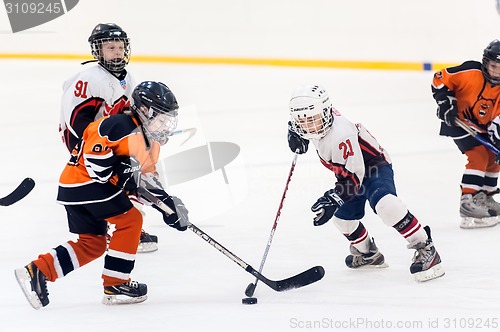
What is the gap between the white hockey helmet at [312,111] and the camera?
3.00 metres

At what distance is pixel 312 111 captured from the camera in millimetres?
2994

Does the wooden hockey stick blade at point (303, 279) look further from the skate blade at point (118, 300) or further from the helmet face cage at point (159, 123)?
the helmet face cage at point (159, 123)

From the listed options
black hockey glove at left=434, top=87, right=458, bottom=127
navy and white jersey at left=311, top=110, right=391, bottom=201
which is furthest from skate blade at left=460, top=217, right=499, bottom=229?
navy and white jersey at left=311, top=110, right=391, bottom=201

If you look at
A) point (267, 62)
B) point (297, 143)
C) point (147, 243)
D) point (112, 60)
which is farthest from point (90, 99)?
point (267, 62)

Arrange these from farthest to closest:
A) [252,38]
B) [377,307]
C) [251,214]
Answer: [252,38]
[251,214]
[377,307]

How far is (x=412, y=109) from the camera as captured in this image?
6.95m

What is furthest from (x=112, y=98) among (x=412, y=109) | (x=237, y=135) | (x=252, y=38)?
(x=252, y=38)

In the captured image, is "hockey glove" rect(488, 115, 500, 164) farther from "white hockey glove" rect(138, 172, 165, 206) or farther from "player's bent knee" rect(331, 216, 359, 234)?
"white hockey glove" rect(138, 172, 165, 206)

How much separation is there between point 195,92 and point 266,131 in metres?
1.84

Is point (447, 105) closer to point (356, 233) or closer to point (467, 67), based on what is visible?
point (467, 67)

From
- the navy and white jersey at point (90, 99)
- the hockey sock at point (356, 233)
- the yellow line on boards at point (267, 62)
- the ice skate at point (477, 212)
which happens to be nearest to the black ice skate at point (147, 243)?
the navy and white jersey at point (90, 99)

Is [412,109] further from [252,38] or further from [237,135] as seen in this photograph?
[252,38]

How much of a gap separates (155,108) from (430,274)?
1106mm

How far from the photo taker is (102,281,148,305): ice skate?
2932 mm
